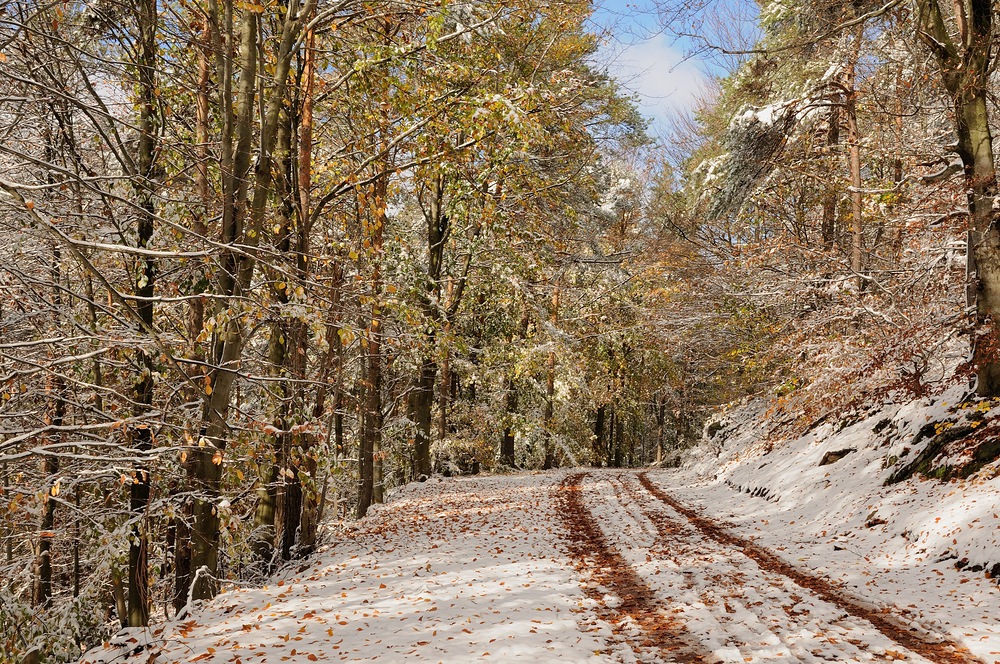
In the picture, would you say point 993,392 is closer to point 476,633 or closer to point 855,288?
point 855,288

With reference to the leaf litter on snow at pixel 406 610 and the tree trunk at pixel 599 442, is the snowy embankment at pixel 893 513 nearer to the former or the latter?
the leaf litter on snow at pixel 406 610

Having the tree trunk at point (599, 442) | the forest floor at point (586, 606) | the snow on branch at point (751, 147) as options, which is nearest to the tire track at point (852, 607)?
the forest floor at point (586, 606)

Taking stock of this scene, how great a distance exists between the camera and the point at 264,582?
8.95m

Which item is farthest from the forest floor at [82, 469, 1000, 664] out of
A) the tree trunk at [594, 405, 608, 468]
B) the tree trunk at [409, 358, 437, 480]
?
the tree trunk at [594, 405, 608, 468]

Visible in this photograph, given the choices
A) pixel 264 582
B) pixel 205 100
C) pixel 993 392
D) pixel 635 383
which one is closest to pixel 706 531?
pixel 993 392

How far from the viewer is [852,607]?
20.4 ft

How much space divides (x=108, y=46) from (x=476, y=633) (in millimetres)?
8577

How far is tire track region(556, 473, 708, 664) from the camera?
17.8ft

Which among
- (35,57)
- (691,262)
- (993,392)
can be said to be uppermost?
(691,262)

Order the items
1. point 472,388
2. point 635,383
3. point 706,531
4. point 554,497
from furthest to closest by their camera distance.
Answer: point 635,383, point 472,388, point 554,497, point 706,531

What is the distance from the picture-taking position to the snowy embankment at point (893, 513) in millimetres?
6312

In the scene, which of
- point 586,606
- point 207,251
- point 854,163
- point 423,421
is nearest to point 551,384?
point 423,421

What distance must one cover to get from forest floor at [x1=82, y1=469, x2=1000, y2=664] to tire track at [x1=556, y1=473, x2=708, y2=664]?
21 mm

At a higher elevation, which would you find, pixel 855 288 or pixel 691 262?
pixel 691 262
